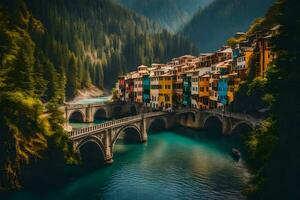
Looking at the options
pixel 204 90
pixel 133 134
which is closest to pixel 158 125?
pixel 204 90

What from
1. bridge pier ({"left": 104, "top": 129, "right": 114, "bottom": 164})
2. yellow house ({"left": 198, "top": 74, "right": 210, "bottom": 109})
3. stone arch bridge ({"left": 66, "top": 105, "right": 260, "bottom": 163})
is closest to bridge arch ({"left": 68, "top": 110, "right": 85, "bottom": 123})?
stone arch bridge ({"left": 66, "top": 105, "right": 260, "bottom": 163})

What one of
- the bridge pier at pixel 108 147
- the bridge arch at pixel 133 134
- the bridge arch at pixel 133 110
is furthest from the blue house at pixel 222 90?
the bridge arch at pixel 133 110

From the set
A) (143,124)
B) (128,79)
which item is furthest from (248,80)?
(128,79)

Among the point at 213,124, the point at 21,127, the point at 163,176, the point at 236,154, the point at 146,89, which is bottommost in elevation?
the point at 163,176

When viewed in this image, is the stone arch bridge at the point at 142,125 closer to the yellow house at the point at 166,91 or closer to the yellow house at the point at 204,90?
the yellow house at the point at 204,90

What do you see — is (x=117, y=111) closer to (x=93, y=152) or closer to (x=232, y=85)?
(x=232, y=85)
